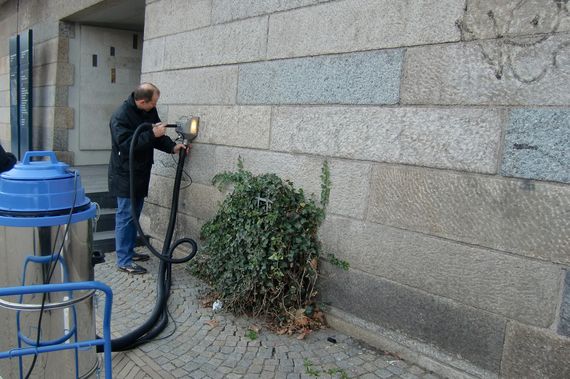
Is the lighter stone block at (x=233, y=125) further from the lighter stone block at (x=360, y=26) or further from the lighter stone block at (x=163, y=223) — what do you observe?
the lighter stone block at (x=163, y=223)

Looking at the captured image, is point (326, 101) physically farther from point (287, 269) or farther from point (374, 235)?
point (287, 269)

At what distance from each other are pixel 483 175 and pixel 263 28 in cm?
235

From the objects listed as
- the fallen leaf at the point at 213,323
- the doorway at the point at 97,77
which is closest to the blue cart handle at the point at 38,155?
the fallen leaf at the point at 213,323

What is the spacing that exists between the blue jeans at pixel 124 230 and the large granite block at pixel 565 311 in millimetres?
3716

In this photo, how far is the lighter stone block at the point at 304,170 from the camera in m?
3.38

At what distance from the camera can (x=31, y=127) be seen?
8.49 meters

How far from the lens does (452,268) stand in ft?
9.46

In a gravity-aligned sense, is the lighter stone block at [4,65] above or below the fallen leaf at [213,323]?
above

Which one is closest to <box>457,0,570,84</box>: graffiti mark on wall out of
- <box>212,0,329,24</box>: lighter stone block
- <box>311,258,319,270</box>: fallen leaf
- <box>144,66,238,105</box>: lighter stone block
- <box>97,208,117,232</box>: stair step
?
<box>212,0,329,24</box>: lighter stone block

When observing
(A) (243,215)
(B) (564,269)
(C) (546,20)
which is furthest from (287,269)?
→ (C) (546,20)

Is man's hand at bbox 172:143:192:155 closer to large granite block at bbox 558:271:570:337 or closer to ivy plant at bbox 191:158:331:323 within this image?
ivy plant at bbox 191:158:331:323

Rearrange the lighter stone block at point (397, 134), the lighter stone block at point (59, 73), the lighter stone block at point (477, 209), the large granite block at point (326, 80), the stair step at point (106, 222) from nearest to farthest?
1. the lighter stone block at point (477, 209)
2. the lighter stone block at point (397, 134)
3. the large granite block at point (326, 80)
4. the stair step at point (106, 222)
5. the lighter stone block at point (59, 73)

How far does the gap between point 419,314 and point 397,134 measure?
121cm

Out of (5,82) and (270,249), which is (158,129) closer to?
(270,249)
